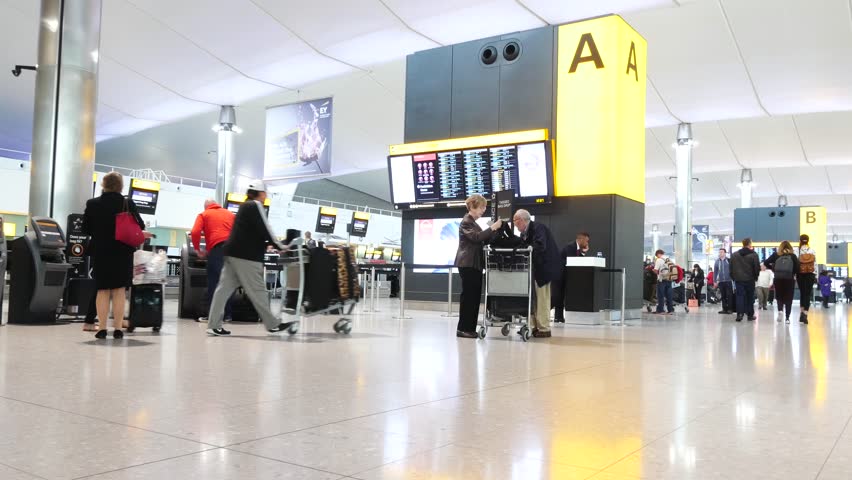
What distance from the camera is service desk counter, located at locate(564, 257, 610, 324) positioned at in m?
10.2

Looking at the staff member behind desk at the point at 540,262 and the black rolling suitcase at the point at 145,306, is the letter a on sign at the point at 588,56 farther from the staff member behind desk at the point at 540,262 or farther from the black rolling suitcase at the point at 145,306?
the black rolling suitcase at the point at 145,306

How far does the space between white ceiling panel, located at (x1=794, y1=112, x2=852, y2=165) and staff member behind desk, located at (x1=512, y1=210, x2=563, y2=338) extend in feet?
59.1

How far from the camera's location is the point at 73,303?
8234mm

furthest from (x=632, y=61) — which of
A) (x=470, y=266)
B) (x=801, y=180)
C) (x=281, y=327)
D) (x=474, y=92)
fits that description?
(x=801, y=180)

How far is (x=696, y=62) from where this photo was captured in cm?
1561

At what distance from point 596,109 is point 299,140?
8565 millimetres

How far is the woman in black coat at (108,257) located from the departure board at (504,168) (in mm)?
6235

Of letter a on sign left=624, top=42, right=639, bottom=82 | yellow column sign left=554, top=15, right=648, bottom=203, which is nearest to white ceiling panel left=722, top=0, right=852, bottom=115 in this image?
letter a on sign left=624, top=42, right=639, bottom=82

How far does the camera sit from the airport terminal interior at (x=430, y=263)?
2486 mm

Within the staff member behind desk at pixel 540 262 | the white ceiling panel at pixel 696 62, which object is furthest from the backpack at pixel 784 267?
the staff member behind desk at pixel 540 262

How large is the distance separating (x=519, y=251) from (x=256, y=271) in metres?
2.65

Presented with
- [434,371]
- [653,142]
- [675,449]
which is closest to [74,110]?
[434,371]

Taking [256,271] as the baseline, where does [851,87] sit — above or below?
above

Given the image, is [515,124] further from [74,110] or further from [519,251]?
[74,110]
